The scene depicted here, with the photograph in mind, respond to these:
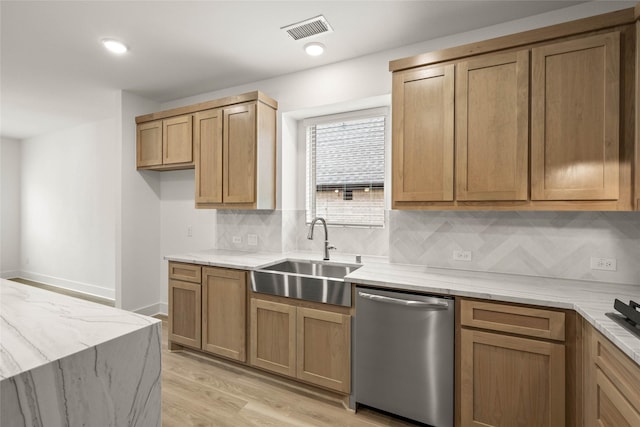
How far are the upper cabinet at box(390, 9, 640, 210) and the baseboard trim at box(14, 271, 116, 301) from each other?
15.9ft

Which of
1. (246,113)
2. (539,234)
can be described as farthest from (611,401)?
(246,113)

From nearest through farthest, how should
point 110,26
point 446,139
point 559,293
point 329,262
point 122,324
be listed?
point 122,324 < point 559,293 < point 446,139 < point 110,26 < point 329,262

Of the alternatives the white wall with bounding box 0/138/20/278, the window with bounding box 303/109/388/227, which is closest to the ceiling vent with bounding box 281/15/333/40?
the window with bounding box 303/109/388/227

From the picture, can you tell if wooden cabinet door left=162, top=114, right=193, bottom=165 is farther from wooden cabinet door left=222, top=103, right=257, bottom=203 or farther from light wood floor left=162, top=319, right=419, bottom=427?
light wood floor left=162, top=319, right=419, bottom=427

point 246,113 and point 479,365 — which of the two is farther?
point 246,113

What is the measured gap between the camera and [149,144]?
3.63m

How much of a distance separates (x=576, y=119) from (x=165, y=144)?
3648 mm

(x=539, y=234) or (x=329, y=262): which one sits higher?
(x=539, y=234)

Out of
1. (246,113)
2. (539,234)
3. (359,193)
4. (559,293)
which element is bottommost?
(559,293)

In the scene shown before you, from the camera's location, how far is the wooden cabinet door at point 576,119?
1.71 meters

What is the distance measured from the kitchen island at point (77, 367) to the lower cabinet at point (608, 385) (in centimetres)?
172

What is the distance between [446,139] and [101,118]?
5.04 metres

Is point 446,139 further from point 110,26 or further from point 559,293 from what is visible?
point 110,26

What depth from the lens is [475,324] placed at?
1.76 metres
